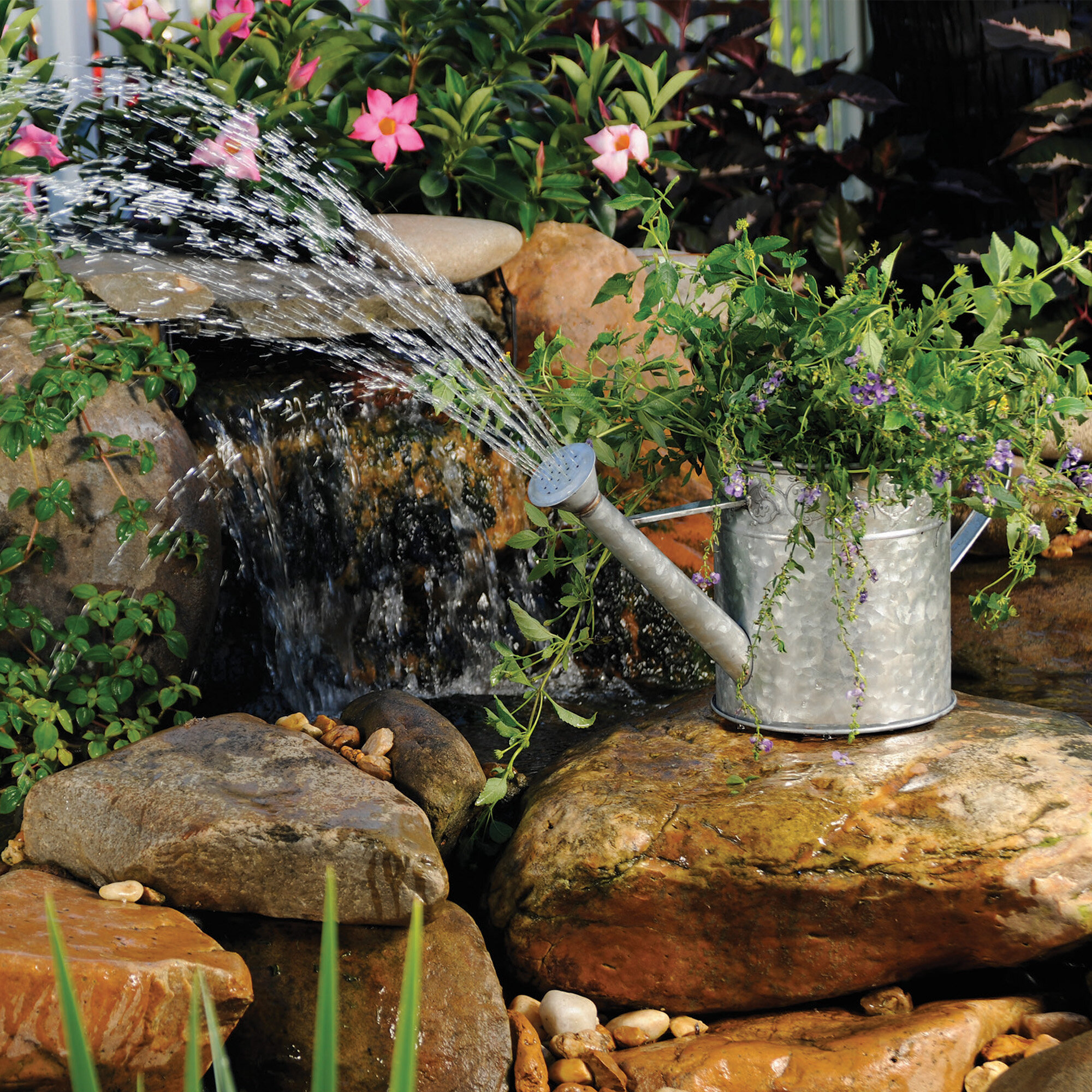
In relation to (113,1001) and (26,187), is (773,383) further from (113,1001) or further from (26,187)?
(26,187)

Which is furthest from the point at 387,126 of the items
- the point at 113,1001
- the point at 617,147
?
the point at 113,1001

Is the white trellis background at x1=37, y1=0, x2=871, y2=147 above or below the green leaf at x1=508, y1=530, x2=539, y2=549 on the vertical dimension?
above

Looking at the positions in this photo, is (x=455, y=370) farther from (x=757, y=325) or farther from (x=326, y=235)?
(x=326, y=235)

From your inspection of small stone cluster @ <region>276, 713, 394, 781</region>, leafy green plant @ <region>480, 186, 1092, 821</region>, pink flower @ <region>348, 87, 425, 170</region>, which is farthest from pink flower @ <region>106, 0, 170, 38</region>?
small stone cluster @ <region>276, 713, 394, 781</region>

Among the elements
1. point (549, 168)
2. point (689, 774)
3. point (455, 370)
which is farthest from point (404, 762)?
point (549, 168)

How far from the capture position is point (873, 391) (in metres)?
1.77

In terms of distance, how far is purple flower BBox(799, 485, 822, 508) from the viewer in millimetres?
1871

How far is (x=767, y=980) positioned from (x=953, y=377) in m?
1.03

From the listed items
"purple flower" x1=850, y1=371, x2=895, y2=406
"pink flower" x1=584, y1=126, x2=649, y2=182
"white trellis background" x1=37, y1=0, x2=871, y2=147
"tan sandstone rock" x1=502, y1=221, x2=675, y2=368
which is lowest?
"purple flower" x1=850, y1=371, x2=895, y2=406

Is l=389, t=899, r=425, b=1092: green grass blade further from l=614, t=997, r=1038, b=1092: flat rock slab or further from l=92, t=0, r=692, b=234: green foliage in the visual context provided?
l=92, t=0, r=692, b=234: green foliage

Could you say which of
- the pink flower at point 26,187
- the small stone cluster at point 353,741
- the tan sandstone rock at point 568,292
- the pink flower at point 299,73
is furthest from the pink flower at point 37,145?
the small stone cluster at point 353,741

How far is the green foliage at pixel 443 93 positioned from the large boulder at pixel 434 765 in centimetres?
182

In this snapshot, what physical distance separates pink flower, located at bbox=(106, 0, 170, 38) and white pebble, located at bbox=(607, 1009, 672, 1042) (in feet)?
9.31

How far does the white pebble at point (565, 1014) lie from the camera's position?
1855 mm
